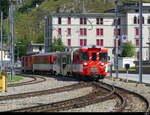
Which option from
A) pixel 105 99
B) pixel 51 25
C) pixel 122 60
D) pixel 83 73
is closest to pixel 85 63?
pixel 83 73

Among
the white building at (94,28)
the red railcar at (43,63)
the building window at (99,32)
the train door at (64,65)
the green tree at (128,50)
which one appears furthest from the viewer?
the building window at (99,32)

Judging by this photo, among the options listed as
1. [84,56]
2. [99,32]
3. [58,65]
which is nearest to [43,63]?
[58,65]

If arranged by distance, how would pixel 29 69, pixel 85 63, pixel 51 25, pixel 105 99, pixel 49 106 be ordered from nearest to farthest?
pixel 49 106
pixel 105 99
pixel 85 63
pixel 29 69
pixel 51 25

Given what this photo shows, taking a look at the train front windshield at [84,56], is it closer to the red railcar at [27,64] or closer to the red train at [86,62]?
the red train at [86,62]

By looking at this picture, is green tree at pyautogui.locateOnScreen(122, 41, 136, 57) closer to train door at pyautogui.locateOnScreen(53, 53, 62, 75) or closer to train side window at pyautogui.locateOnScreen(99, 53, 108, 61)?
train door at pyautogui.locateOnScreen(53, 53, 62, 75)

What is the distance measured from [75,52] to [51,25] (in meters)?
75.2

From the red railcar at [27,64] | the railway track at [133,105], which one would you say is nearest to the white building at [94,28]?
the red railcar at [27,64]

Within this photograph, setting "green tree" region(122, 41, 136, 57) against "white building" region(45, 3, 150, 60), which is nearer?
"green tree" region(122, 41, 136, 57)

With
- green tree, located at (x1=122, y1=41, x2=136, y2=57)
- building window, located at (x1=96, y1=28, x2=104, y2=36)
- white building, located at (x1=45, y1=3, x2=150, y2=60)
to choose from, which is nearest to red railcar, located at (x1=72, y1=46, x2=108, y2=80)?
green tree, located at (x1=122, y1=41, x2=136, y2=57)

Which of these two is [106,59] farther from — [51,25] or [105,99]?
[51,25]

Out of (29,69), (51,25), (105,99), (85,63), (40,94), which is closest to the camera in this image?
(105,99)

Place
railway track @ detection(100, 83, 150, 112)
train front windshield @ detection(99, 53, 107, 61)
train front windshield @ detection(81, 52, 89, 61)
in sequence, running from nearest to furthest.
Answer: railway track @ detection(100, 83, 150, 112), train front windshield @ detection(81, 52, 89, 61), train front windshield @ detection(99, 53, 107, 61)

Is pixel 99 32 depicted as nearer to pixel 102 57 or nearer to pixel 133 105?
pixel 102 57

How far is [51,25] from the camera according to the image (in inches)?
4454
